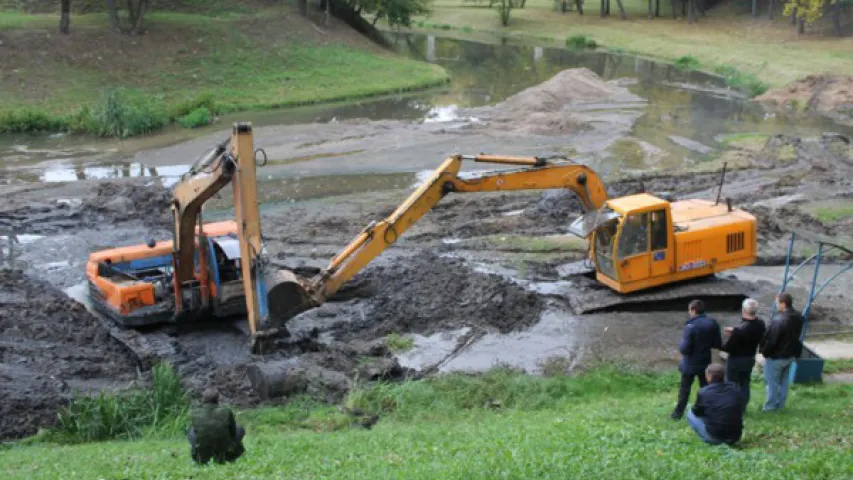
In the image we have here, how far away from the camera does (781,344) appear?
12531 mm

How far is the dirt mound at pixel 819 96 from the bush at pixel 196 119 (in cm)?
2753

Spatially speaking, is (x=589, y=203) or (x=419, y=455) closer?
(x=419, y=455)

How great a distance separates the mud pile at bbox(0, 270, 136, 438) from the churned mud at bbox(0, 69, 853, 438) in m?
0.04

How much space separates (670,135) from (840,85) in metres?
12.1

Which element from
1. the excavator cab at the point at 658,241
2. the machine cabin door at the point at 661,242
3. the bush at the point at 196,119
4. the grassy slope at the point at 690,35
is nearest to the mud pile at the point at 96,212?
the bush at the point at 196,119

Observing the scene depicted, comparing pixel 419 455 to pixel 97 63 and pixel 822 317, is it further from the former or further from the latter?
pixel 97 63

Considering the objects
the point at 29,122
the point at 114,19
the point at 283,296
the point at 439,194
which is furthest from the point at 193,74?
the point at 283,296

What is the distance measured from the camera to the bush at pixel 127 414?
13.6 meters

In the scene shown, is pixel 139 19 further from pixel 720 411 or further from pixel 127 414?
pixel 720 411

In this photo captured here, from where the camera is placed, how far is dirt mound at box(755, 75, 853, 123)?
44250 millimetres

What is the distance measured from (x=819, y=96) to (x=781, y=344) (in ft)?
122

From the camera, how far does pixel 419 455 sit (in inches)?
427

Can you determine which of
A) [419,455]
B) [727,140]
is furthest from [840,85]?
[419,455]

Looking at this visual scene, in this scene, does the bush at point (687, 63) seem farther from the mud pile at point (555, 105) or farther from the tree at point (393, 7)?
the tree at point (393, 7)
